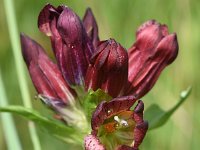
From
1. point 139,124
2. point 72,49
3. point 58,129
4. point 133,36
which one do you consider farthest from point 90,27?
point 133,36

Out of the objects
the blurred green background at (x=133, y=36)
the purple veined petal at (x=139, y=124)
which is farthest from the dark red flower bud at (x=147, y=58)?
the blurred green background at (x=133, y=36)

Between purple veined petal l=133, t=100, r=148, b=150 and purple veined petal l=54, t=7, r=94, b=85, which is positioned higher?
purple veined petal l=54, t=7, r=94, b=85

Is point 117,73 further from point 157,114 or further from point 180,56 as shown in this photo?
point 180,56

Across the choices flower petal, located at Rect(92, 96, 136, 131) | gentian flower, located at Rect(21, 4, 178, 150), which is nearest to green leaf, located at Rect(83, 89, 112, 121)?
A: gentian flower, located at Rect(21, 4, 178, 150)

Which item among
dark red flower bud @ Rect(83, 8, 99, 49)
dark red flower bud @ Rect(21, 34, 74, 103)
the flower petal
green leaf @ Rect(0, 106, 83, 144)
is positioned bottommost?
green leaf @ Rect(0, 106, 83, 144)

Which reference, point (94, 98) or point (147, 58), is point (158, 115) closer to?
point (147, 58)

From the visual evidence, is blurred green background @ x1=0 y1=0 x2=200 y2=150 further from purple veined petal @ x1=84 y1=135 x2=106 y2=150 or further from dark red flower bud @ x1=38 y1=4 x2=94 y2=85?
purple veined petal @ x1=84 y1=135 x2=106 y2=150

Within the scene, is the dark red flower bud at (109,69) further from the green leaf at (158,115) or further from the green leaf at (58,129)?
the green leaf at (158,115)

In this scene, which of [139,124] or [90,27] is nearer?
[139,124]
